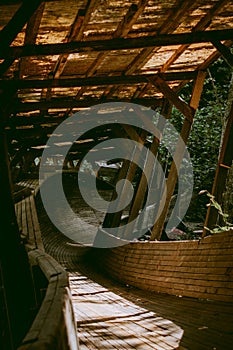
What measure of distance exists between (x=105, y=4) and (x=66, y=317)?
12.7ft

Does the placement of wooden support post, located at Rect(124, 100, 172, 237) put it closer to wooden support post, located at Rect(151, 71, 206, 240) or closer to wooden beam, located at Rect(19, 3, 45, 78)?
wooden support post, located at Rect(151, 71, 206, 240)

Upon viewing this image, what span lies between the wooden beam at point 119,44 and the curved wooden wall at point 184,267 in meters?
2.67

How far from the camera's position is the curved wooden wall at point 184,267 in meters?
5.44

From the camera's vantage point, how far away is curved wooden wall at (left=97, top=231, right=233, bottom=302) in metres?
5.44

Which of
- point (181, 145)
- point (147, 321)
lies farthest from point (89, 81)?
point (147, 321)

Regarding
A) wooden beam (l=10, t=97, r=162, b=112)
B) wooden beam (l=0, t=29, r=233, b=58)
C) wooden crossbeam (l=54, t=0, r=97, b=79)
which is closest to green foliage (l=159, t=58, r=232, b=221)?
wooden beam (l=10, t=97, r=162, b=112)

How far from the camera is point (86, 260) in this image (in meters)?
13.0

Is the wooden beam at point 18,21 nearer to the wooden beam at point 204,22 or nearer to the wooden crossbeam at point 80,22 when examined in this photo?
the wooden crossbeam at point 80,22

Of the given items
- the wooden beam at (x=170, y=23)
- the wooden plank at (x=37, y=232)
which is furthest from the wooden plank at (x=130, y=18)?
the wooden plank at (x=37, y=232)

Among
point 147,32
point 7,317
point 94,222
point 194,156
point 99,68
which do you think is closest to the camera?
point 7,317

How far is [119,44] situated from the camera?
618 cm

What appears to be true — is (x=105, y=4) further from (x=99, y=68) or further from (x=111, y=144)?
(x=111, y=144)

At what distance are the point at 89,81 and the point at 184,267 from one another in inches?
148

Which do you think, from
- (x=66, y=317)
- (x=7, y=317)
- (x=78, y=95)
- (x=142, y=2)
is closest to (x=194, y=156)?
(x=78, y=95)
